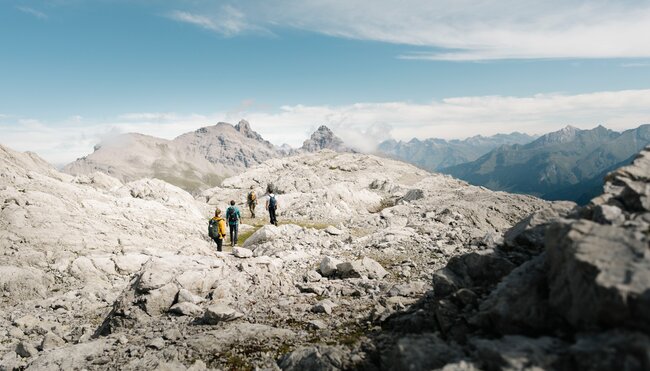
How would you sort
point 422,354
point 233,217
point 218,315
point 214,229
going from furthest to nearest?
1. point 233,217
2. point 214,229
3. point 218,315
4. point 422,354

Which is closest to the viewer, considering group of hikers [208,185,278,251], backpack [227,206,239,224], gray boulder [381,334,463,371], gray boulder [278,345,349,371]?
gray boulder [381,334,463,371]

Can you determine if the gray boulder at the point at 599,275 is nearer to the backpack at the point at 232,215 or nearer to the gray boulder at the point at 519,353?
the gray boulder at the point at 519,353

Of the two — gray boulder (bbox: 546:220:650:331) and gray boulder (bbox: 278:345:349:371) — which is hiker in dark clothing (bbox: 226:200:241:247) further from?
gray boulder (bbox: 546:220:650:331)

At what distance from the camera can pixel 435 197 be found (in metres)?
50.1

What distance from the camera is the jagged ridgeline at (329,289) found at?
24.5 ft

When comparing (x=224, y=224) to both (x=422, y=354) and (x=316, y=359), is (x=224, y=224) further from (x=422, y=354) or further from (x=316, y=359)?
(x=422, y=354)

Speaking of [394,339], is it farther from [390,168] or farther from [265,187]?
[390,168]

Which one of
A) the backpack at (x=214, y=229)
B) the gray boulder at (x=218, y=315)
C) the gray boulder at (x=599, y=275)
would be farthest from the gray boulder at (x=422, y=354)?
the backpack at (x=214, y=229)

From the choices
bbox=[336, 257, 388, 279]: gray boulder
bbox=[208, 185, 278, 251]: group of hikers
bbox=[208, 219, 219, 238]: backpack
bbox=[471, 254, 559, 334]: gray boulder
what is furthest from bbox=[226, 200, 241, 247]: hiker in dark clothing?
bbox=[471, 254, 559, 334]: gray boulder

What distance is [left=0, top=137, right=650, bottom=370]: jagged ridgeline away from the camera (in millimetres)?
7477

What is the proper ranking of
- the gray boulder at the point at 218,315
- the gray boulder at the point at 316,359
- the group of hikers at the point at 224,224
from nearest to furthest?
the gray boulder at the point at 316,359, the gray boulder at the point at 218,315, the group of hikers at the point at 224,224

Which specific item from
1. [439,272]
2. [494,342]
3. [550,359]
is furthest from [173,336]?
[550,359]

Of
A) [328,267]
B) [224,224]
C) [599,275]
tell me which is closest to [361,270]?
[328,267]

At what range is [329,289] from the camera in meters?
18.8
